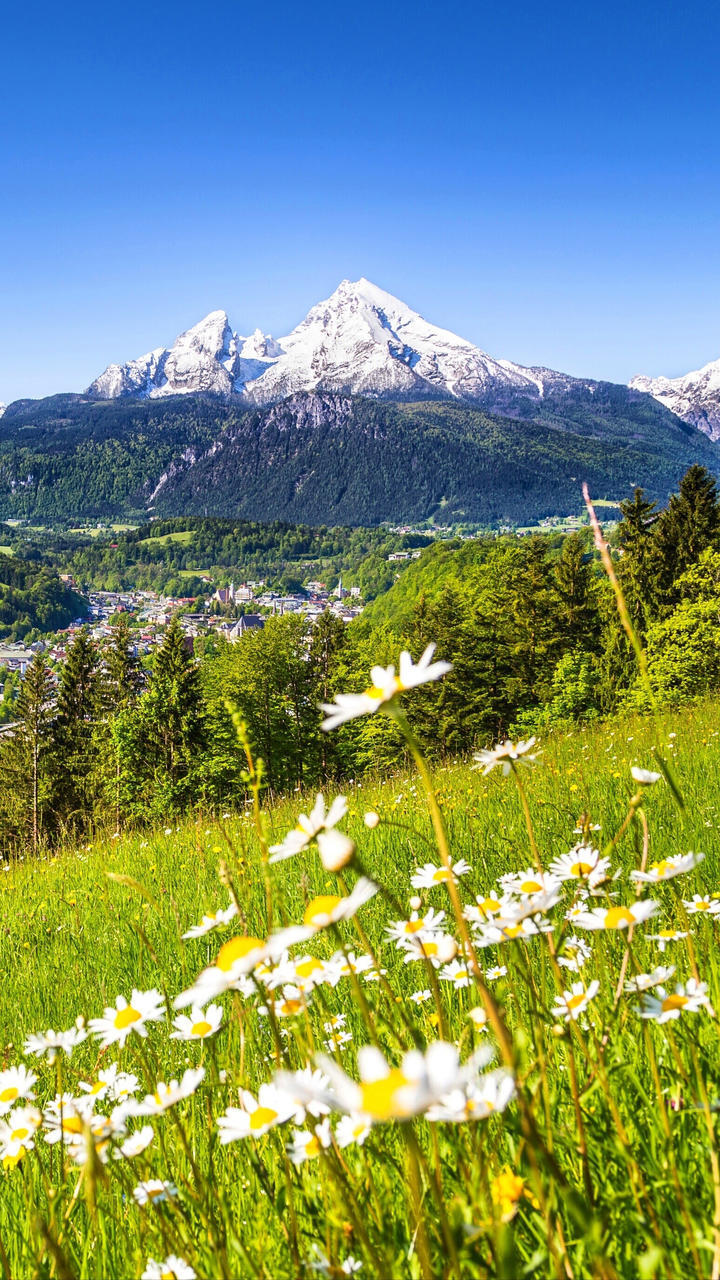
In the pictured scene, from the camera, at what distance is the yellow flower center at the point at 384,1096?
15.5 inches

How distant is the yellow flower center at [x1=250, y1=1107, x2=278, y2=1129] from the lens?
92 cm

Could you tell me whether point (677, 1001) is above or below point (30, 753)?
above

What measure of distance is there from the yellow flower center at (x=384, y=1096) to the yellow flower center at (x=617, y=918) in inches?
27.3

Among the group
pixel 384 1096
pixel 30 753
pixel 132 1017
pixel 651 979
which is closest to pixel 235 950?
pixel 384 1096

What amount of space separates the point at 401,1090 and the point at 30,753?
109 ft

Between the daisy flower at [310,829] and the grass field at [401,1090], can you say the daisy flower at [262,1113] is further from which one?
the daisy flower at [310,829]

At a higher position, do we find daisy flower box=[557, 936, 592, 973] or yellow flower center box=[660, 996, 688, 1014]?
yellow flower center box=[660, 996, 688, 1014]

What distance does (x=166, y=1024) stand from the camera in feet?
8.39

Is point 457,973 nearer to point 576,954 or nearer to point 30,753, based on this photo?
point 576,954

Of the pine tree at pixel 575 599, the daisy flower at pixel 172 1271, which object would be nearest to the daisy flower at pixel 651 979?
the daisy flower at pixel 172 1271

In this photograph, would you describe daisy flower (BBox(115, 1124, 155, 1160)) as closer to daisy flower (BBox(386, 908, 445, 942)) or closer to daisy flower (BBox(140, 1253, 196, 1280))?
daisy flower (BBox(140, 1253, 196, 1280))

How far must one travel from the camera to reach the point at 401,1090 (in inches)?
15.8

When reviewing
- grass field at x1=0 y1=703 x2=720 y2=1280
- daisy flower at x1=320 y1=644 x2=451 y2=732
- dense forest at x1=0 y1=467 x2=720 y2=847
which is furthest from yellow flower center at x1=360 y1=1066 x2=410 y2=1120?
dense forest at x1=0 y1=467 x2=720 y2=847

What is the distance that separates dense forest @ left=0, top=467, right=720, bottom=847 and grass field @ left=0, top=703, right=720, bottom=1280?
22960 millimetres
